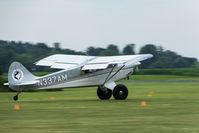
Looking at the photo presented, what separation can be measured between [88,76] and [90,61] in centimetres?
86

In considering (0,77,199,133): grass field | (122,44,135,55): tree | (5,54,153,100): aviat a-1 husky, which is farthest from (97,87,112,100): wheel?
(122,44,135,55): tree

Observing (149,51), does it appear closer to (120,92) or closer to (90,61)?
(90,61)

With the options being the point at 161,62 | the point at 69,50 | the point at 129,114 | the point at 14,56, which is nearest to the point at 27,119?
the point at 129,114

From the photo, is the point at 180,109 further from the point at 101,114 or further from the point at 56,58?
the point at 56,58

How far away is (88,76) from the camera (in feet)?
80.0

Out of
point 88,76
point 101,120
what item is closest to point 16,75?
point 88,76

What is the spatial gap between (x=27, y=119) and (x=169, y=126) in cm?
463

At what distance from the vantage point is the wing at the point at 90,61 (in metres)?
23.3

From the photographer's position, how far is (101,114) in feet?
54.9

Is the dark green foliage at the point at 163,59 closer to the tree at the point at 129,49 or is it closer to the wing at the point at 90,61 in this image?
the tree at the point at 129,49

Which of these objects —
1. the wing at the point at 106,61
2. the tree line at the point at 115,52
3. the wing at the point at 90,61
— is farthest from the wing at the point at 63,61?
the tree line at the point at 115,52

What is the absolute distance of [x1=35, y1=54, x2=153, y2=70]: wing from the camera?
2333 centimetres

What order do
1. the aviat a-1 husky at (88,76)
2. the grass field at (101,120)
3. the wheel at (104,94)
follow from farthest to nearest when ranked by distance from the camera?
the wheel at (104,94) < the aviat a-1 husky at (88,76) < the grass field at (101,120)

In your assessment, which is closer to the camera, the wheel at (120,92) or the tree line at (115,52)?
the wheel at (120,92)
